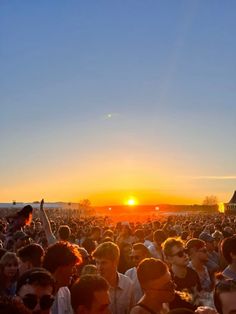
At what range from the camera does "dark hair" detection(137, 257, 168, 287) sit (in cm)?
406

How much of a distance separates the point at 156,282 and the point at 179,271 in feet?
6.63

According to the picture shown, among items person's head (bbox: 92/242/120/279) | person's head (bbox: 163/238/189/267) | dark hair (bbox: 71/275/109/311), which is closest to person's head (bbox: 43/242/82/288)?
dark hair (bbox: 71/275/109/311)

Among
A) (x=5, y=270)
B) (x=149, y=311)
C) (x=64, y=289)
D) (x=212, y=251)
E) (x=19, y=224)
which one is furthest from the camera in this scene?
(x=212, y=251)

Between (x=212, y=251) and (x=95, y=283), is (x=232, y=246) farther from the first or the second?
(x=212, y=251)

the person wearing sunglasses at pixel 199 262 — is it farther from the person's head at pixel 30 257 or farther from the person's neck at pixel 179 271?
the person's head at pixel 30 257

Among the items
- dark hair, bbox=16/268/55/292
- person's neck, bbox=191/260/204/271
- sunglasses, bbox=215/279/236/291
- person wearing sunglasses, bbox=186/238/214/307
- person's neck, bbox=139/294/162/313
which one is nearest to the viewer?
dark hair, bbox=16/268/55/292

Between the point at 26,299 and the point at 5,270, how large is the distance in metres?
2.68

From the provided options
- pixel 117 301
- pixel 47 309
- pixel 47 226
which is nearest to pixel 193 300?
pixel 117 301

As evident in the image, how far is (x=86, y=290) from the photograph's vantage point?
3.48 meters

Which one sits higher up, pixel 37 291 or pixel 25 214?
pixel 25 214

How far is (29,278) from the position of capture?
3152mm

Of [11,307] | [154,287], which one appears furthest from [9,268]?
[11,307]

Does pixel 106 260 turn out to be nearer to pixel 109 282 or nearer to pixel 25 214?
pixel 109 282

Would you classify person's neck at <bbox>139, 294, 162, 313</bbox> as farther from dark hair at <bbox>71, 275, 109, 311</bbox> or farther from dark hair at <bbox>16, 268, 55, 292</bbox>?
dark hair at <bbox>16, 268, 55, 292</bbox>
